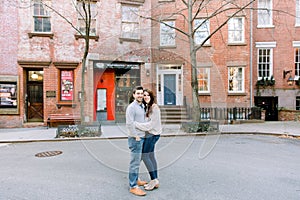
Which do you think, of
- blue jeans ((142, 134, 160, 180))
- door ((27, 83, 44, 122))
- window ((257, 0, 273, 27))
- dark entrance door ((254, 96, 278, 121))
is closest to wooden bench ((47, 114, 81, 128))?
door ((27, 83, 44, 122))

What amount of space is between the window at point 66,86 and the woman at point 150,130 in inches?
357

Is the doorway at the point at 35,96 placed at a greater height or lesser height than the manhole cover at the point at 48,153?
greater

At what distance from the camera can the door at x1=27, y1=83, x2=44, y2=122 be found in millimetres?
11742

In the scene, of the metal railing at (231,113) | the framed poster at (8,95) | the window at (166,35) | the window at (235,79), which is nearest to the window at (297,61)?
the window at (235,79)

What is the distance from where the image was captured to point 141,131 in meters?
3.51

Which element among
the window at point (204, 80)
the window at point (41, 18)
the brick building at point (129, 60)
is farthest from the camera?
the window at point (204, 80)

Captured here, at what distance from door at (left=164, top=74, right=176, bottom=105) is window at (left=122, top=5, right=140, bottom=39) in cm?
320

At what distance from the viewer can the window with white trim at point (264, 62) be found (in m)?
15.5

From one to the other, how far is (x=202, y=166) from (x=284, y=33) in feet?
48.6

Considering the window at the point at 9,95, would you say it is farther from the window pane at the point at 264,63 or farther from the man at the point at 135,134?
the window pane at the point at 264,63

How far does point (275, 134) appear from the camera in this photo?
369 inches

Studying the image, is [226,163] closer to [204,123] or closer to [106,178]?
[106,178]

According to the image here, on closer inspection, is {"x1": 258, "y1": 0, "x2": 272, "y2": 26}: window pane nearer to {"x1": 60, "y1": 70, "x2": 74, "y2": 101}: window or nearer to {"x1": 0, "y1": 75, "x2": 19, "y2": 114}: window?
{"x1": 60, "y1": 70, "x2": 74, "y2": 101}: window

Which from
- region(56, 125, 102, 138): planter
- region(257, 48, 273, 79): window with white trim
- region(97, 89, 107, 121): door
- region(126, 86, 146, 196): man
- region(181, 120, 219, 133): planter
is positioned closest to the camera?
region(126, 86, 146, 196): man
